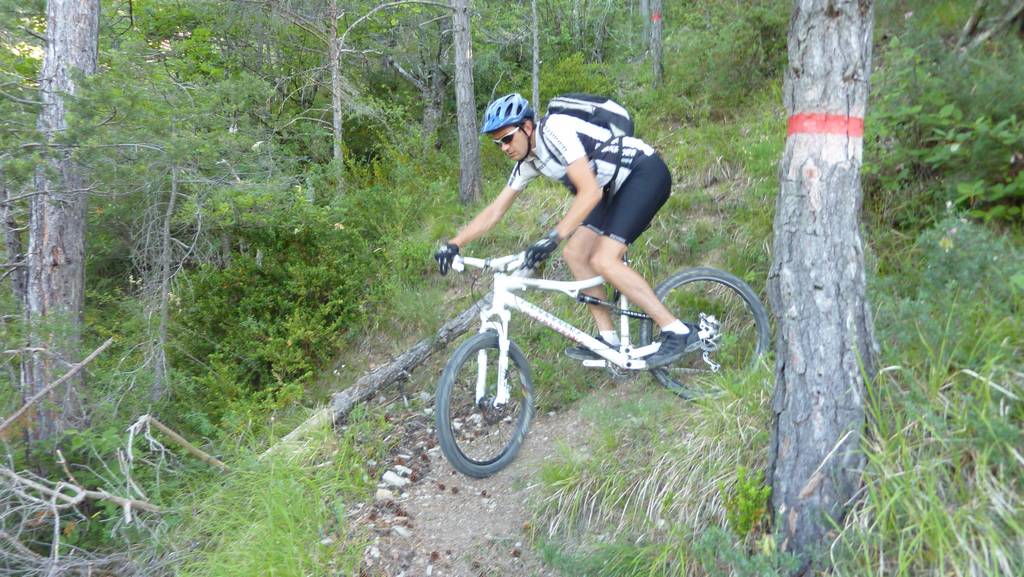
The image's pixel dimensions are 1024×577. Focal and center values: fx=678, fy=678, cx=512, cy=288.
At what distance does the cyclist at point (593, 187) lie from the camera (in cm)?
408

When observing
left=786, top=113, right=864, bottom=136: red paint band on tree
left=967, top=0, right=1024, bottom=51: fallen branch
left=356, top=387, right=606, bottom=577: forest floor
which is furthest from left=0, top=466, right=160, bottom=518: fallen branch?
left=967, top=0, right=1024, bottom=51: fallen branch

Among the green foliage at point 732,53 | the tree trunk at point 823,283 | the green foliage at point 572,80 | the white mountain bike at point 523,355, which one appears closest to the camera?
the tree trunk at point 823,283

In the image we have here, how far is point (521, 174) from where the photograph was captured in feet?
14.7

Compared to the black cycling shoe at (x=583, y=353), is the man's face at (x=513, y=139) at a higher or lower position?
higher

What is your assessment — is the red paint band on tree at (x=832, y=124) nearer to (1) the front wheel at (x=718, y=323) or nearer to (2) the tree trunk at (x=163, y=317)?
(1) the front wheel at (x=718, y=323)

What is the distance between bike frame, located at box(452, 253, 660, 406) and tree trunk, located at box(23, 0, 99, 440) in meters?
2.94

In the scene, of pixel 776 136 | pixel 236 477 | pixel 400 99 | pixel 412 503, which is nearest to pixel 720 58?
pixel 776 136

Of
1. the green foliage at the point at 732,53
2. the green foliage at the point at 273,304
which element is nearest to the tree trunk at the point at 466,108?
the green foliage at the point at 273,304

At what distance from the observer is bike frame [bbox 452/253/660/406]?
4.29 meters

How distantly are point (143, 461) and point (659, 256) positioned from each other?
4.32 meters

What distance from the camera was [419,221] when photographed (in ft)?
27.7

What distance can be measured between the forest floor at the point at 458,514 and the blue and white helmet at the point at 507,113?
197 cm

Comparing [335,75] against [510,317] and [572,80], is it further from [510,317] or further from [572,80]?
[510,317]

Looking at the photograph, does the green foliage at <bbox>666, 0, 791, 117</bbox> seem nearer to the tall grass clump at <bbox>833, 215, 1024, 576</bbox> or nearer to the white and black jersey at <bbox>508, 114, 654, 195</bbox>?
the white and black jersey at <bbox>508, 114, 654, 195</bbox>
